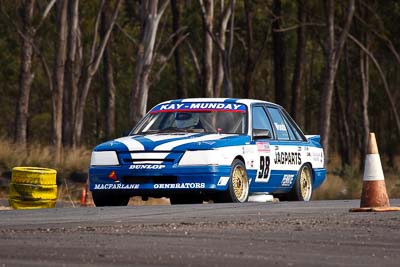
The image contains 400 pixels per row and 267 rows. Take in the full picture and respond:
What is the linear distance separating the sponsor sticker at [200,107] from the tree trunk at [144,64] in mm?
15713

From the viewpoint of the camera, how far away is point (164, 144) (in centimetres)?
1555

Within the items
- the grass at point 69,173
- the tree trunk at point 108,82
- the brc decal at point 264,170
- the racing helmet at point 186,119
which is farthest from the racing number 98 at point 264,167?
the tree trunk at point 108,82

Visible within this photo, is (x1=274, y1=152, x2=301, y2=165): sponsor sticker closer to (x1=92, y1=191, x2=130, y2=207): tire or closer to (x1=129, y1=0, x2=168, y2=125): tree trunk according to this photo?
(x1=92, y1=191, x2=130, y2=207): tire

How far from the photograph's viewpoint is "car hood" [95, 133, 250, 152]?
50.9ft

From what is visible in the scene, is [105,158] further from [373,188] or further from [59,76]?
[59,76]

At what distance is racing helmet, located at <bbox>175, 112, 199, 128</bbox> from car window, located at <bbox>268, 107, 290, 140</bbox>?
1.47m

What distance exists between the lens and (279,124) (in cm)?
1778

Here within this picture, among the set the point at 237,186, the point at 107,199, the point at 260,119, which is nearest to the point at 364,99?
the point at 260,119

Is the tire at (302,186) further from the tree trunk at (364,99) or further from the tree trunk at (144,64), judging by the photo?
the tree trunk at (364,99)

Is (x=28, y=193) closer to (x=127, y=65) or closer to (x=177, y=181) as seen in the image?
(x=177, y=181)

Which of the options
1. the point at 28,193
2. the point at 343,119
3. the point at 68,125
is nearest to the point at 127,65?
the point at 343,119

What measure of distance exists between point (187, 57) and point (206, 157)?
45450mm

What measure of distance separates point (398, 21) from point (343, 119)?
5.29 m

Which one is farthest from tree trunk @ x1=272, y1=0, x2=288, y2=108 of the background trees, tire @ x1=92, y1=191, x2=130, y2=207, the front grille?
the front grille
